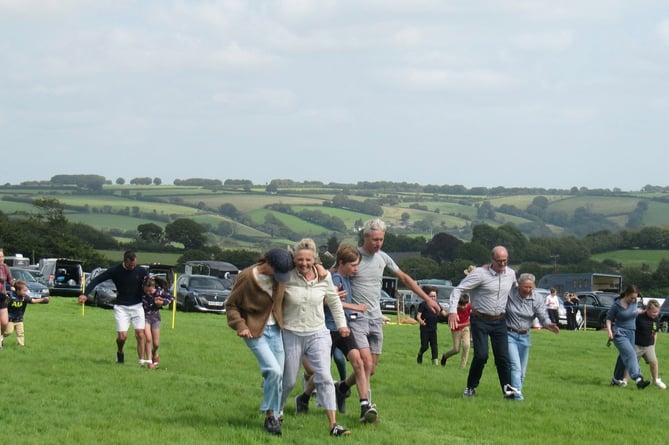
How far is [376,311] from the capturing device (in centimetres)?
1230

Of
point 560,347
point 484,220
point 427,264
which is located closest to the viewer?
point 560,347

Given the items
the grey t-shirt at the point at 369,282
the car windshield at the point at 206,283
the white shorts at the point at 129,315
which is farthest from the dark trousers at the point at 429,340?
the car windshield at the point at 206,283

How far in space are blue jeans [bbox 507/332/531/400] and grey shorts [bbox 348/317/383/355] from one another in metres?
2.60

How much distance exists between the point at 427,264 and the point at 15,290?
8940 cm

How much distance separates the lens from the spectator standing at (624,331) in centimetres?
1725

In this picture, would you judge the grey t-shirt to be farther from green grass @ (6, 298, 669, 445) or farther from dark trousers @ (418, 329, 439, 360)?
dark trousers @ (418, 329, 439, 360)

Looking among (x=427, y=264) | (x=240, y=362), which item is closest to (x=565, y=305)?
(x=240, y=362)

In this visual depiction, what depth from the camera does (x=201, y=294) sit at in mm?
40094

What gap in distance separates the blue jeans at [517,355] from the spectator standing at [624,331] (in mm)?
2947

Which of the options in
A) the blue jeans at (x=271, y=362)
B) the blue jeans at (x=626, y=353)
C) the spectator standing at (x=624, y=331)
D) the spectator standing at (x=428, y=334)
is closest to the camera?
the blue jeans at (x=271, y=362)

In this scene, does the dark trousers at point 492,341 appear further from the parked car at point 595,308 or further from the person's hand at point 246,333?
the parked car at point 595,308

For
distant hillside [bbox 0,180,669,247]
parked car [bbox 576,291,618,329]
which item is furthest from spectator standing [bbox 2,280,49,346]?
distant hillside [bbox 0,180,669,247]

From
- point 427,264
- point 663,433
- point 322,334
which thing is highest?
point 322,334

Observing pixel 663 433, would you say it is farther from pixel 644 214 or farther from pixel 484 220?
pixel 484 220
